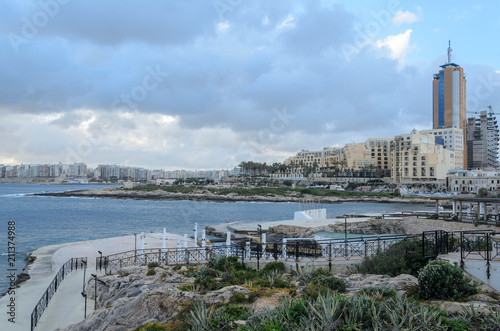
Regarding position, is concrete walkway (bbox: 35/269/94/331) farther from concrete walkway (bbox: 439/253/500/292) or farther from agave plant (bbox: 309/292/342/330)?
concrete walkway (bbox: 439/253/500/292)

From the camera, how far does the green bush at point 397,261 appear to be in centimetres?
1262

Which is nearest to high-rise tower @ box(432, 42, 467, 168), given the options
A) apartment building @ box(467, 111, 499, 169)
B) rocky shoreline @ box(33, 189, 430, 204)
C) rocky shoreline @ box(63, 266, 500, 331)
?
apartment building @ box(467, 111, 499, 169)

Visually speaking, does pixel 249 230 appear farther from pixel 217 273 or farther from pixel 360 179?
pixel 360 179

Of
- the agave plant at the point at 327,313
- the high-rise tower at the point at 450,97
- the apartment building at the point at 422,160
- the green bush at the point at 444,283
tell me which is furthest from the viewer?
the high-rise tower at the point at 450,97

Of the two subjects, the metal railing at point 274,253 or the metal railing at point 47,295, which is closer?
the metal railing at point 47,295

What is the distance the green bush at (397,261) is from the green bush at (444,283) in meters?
3.55

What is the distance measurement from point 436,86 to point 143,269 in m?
164

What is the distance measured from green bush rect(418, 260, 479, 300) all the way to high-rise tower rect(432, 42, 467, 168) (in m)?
155

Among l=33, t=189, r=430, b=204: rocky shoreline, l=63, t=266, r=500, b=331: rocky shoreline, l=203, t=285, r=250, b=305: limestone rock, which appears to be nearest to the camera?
l=63, t=266, r=500, b=331: rocky shoreline

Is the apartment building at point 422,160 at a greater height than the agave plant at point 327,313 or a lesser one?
greater

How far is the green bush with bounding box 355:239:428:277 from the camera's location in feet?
41.4

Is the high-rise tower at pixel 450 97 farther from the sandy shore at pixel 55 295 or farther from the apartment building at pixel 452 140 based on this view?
the sandy shore at pixel 55 295

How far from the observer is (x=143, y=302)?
1036cm

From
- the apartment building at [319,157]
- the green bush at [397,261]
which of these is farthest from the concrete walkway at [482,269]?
the apartment building at [319,157]
